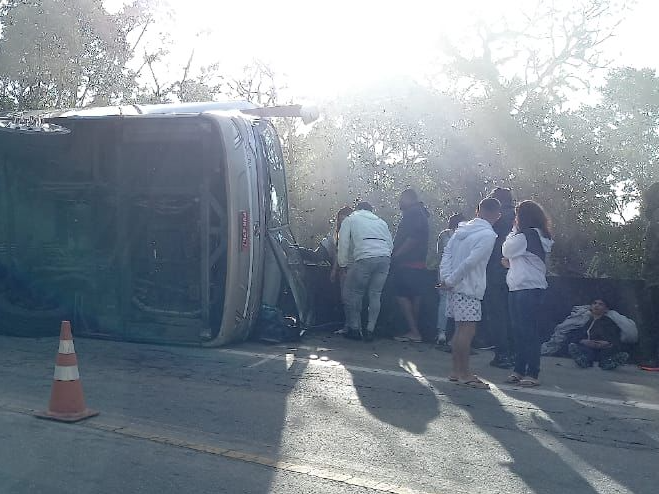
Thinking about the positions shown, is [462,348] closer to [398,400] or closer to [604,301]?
[398,400]

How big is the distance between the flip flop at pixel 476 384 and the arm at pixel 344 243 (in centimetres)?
327

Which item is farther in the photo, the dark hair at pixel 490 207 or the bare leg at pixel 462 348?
the dark hair at pixel 490 207

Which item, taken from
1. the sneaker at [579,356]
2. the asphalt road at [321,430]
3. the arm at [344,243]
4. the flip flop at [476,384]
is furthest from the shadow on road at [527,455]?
the arm at [344,243]

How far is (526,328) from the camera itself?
7.32 metres

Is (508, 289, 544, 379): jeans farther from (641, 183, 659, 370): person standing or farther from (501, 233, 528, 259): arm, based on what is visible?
(641, 183, 659, 370): person standing

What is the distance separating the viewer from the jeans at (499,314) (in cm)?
839

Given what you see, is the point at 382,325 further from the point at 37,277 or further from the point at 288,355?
the point at 37,277

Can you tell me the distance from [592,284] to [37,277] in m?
6.94

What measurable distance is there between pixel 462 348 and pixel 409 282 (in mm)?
3014

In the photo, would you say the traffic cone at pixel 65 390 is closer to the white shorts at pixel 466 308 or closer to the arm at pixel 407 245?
the white shorts at pixel 466 308

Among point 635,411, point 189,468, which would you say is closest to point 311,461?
point 189,468

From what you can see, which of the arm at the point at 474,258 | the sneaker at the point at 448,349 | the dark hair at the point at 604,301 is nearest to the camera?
the arm at the point at 474,258

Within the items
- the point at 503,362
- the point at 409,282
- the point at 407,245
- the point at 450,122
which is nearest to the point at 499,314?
the point at 503,362

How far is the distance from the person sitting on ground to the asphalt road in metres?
0.16
